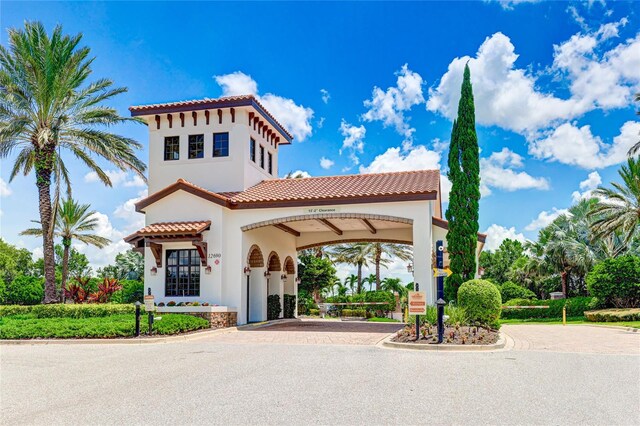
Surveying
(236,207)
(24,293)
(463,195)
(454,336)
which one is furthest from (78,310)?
(24,293)

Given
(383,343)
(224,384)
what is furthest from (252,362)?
(383,343)

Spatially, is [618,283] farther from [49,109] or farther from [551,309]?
[49,109]

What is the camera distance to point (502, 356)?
42.7ft

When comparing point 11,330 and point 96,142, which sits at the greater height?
point 96,142

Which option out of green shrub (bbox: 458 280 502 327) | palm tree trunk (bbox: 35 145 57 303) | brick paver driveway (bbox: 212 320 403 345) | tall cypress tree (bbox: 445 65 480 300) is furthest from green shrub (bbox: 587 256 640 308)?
palm tree trunk (bbox: 35 145 57 303)

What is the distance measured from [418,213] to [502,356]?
342 inches

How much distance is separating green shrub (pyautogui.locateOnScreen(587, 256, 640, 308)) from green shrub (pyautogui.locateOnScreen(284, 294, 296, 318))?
15912 millimetres

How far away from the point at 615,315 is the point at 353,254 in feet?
76.8

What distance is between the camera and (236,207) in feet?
75.6

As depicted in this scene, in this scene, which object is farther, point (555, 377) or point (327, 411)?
point (555, 377)

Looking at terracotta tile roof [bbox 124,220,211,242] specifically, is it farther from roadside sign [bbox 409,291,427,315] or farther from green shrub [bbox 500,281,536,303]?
green shrub [bbox 500,281,536,303]

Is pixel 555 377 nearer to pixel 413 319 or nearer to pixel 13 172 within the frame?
pixel 413 319

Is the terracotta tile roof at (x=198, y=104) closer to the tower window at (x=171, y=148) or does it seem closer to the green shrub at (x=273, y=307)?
the tower window at (x=171, y=148)

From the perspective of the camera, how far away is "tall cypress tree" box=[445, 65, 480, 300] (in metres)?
21.3
